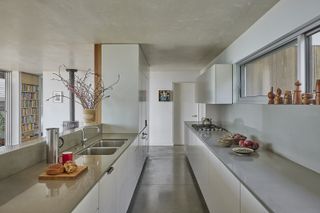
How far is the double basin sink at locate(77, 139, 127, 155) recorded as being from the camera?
2.92 metres

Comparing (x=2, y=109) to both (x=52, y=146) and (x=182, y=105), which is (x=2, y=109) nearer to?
(x=182, y=105)

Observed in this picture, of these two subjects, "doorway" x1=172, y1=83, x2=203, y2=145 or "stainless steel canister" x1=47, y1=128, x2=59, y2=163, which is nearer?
"stainless steel canister" x1=47, y1=128, x2=59, y2=163

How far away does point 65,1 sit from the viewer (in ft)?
8.00

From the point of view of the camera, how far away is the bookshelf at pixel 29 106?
7940 millimetres

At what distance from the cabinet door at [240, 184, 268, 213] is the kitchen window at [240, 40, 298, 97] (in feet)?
4.58

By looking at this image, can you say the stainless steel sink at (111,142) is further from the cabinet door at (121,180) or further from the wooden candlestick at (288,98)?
the wooden candlestick at (288,98)

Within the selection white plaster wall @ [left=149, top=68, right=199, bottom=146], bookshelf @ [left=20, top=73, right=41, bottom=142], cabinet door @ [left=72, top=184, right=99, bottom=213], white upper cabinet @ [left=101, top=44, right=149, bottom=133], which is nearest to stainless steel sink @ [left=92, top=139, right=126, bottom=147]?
white upper cabinet @ [left=101, top=44, right=149, bottom=133]

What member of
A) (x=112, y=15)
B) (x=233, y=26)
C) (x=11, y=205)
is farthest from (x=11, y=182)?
(x=233, y=26)

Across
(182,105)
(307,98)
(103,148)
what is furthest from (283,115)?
(182,105)

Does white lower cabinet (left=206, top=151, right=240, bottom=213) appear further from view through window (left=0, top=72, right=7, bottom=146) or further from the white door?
view through window (left=0, top=72, right=7, bottom=146)

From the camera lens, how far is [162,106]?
773 centimetres

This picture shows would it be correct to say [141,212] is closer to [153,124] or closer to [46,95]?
[153,124]

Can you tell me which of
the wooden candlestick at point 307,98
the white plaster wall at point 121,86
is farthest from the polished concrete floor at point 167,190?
the wooden candlestick at point 307,98

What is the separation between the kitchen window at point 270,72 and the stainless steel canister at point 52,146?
2398mm
